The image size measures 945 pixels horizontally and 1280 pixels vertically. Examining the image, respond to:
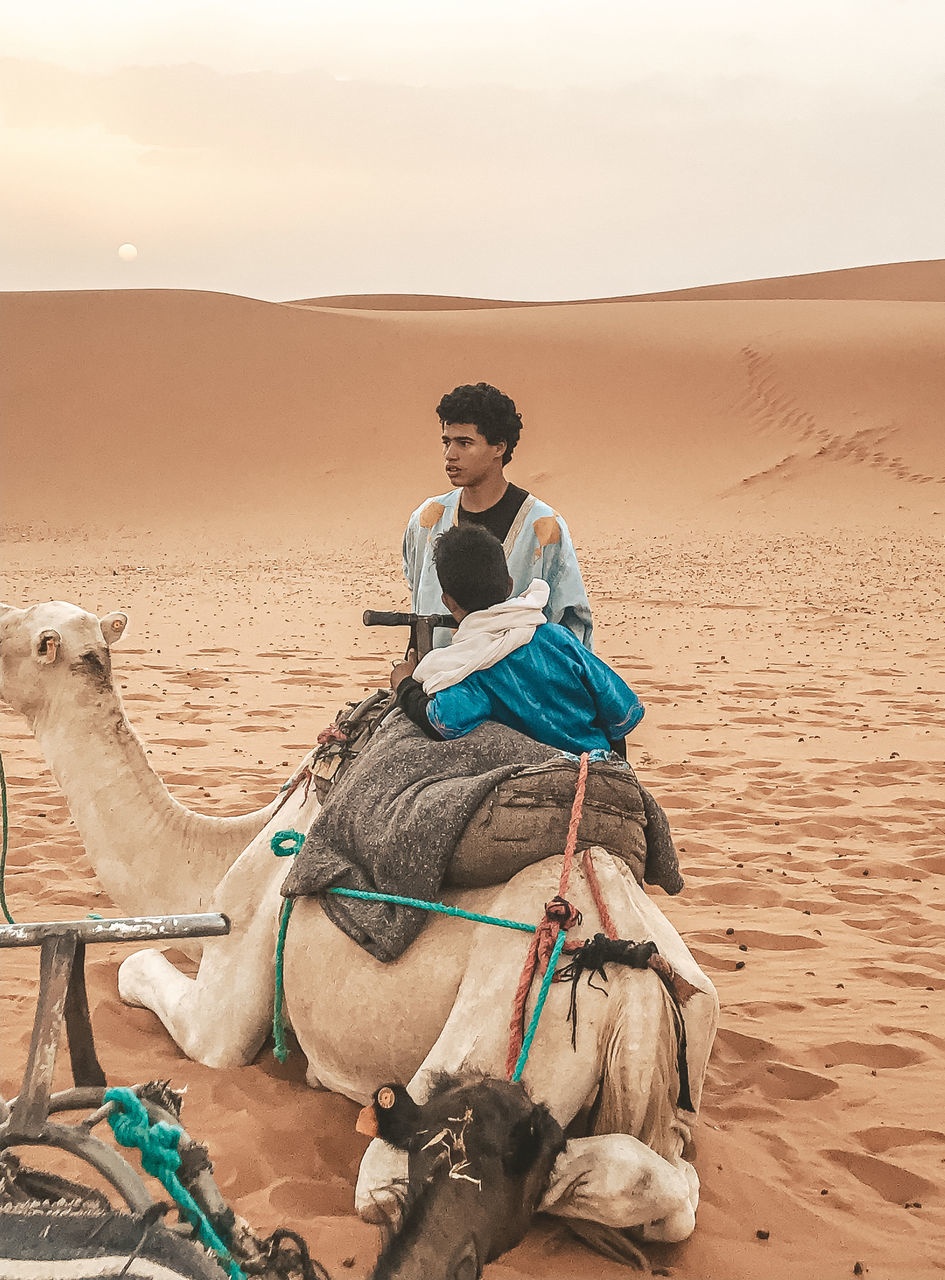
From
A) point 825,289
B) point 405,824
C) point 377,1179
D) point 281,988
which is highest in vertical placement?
point 825,289

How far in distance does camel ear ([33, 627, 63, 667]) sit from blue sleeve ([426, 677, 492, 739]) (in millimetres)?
1392

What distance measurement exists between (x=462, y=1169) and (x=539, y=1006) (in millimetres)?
Answer: 632

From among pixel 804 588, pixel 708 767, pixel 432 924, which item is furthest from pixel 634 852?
pixel 804 588

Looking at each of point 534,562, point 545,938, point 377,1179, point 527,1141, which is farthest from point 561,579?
point 527,1141

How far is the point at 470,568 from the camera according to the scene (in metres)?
3.10

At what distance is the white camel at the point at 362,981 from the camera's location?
8.31 feet

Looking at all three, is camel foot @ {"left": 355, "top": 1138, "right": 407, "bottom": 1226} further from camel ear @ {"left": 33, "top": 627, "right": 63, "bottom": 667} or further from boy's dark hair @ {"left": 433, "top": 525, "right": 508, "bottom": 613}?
camel ear @ {"left": 33, "top": 627, "right": 63, "bottom": 667}

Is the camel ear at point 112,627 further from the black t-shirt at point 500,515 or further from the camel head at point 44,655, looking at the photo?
the black t-shirt at point 500,515

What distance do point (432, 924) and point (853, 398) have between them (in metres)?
35.9

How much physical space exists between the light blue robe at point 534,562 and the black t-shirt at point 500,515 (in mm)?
29

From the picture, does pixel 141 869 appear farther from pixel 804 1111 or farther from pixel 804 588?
pixel 804 588

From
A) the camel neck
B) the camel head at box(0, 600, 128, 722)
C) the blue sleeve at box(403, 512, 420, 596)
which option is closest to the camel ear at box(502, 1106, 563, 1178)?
the camel neck

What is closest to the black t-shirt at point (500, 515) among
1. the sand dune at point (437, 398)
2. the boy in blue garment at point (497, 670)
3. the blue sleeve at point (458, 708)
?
the boy in blue garment at point (497, 670)

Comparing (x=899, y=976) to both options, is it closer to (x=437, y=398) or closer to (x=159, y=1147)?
(x=159, y=1147)
